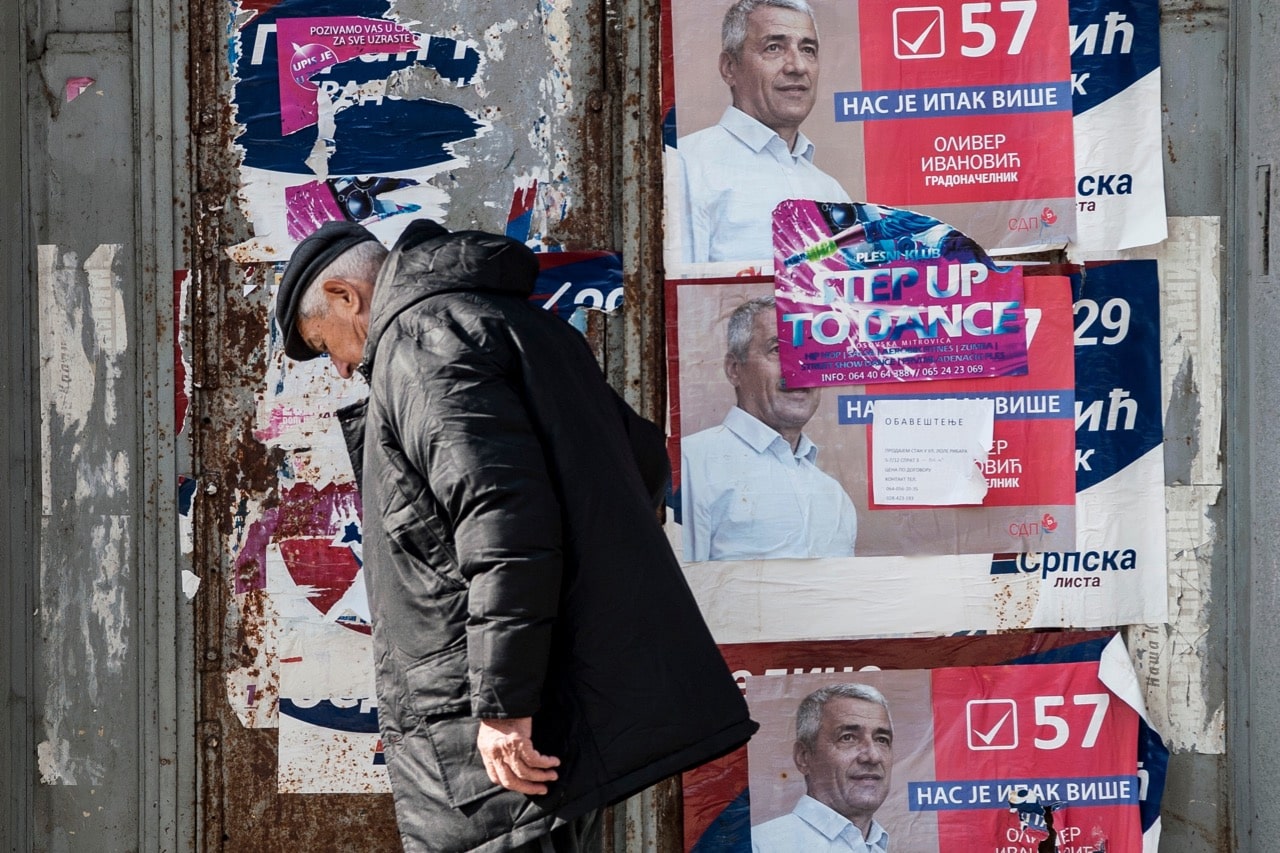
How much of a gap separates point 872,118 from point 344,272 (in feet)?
5.37

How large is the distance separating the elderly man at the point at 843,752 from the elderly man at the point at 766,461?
1.37ft

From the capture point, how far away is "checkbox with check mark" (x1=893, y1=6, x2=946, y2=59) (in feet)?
10.9

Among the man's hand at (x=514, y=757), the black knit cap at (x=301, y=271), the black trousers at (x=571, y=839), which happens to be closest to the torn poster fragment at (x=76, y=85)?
the black knit cap at (x=301, y=271)

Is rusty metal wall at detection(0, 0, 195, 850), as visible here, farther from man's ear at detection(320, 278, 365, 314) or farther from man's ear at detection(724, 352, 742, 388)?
man's ear at detection(724, 352, 742, 388)

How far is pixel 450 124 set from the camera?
11.0 feet

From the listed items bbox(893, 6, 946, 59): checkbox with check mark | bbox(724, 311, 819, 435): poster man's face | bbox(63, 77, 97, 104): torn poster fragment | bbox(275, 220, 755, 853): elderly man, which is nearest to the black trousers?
bbox(275, 220, 755, 853): elderly man

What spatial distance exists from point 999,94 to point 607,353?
4.25 ft

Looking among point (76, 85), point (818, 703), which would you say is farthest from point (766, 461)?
point (76, 85)

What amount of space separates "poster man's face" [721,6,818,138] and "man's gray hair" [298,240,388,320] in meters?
1.35

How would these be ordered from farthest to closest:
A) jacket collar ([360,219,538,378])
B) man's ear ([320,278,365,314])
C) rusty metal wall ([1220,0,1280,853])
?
1. rusty metal wall ([1220,0,1280,853])
2. man's ear ([320,278,365,314])
3. jacket collar ([360,219,538,378])

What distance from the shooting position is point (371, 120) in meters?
3.36

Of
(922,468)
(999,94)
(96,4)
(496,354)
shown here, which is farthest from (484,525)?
(96,4)

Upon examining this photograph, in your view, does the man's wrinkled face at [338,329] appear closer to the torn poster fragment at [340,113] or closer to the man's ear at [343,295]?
the man's ear at [343,295]

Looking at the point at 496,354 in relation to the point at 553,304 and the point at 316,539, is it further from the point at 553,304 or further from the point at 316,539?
the point at 316,539
